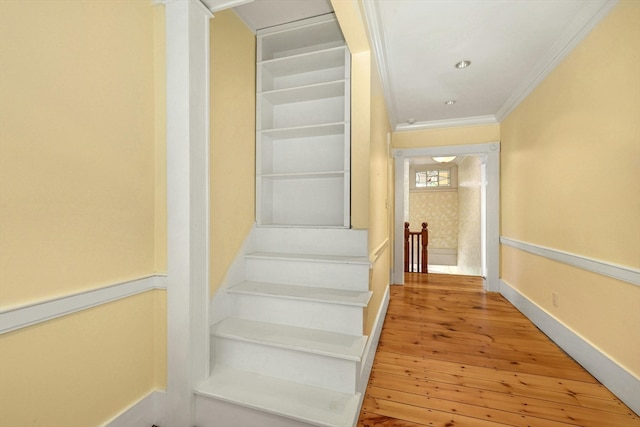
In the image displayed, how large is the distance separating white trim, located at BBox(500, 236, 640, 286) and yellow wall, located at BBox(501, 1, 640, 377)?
4 centimetres

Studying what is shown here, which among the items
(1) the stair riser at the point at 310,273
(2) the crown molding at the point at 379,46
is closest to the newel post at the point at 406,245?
(2) the crown molding at the point at 379,46

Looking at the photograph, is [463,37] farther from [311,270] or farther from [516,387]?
[516,387]

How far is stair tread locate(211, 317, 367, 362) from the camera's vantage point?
1.49 meters

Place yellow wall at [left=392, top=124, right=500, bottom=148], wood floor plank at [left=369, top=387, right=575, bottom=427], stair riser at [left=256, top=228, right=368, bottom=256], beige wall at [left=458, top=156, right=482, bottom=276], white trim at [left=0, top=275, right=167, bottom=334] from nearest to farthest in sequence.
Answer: white trim at [left=0, top=275, right=167, bottom=334] < wood floor plank at [left=369, top=387, right=575, bottom=427] < stair riser at [left=256, top=228, right=368, bottom=256] < yellow wall at [left=392, top=124, right=500, bottom=148] < beige wall at [left=458, top=156, right=482, bottom=276]

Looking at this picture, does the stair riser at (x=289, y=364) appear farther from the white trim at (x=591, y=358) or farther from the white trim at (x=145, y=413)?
the white trim at (x=591, y=358)

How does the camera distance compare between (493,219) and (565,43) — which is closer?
(565,43)

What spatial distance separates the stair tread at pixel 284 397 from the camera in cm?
130

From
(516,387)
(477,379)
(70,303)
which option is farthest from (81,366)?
(516,387)

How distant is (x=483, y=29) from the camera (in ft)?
6.98

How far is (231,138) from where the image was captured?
78.1 inches

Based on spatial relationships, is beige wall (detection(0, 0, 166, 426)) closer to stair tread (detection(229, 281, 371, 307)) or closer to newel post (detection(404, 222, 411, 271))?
stair tread (detection(229, 281, 371, 307))

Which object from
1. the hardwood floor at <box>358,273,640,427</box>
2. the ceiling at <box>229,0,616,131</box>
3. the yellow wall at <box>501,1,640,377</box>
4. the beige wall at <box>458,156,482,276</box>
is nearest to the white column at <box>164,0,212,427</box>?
the ceiling at <box>229,0,616,131</box>

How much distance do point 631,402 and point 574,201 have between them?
133 cm

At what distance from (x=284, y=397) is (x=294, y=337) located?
0.30 metres
